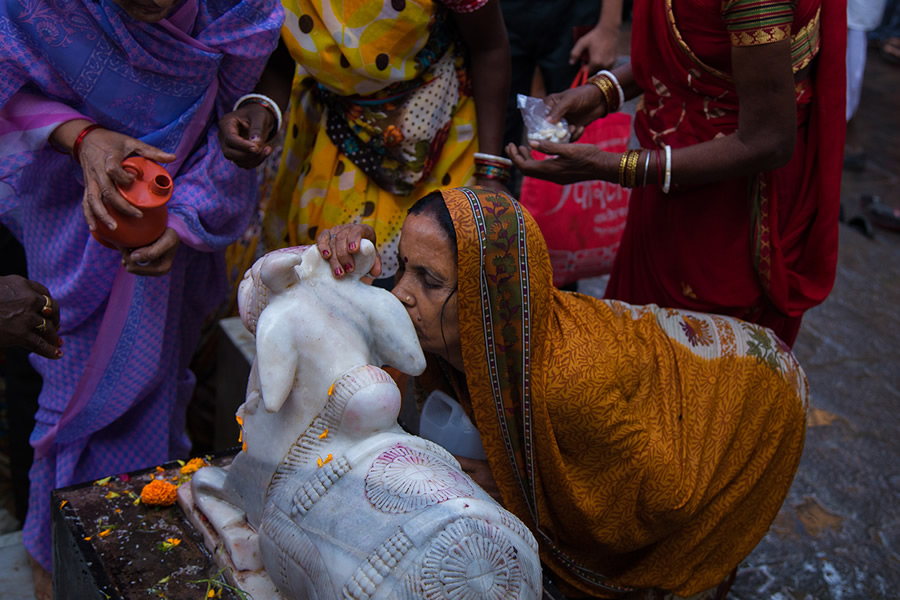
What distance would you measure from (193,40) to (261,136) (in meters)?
0.30

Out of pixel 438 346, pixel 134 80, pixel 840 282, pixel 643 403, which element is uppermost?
pixel 134 80

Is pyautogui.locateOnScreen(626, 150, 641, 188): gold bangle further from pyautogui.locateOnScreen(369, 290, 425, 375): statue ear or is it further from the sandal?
the sandal

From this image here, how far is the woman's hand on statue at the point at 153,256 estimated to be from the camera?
2006 millimetres

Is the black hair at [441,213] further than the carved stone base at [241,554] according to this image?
Yes

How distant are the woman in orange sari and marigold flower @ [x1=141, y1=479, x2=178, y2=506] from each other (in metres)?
0.71

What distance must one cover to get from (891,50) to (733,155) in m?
10.4

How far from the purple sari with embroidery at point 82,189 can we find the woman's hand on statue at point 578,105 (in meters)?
0.90

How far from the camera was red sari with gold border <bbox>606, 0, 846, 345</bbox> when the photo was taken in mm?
2254

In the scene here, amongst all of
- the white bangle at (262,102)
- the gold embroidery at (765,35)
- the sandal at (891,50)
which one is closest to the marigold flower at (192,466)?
the white bangle at (262,102)

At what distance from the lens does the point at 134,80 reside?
210 cm

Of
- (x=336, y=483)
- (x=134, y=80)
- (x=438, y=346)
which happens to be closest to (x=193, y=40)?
(x=134, y=80)

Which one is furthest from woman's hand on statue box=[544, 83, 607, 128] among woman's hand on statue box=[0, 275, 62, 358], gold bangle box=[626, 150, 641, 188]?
woman's hand on statue box=[0, 275, 62, 358]

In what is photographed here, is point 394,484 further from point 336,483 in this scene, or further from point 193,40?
point 193,40

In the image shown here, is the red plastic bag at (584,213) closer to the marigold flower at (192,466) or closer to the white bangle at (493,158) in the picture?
the white bangle at (493,158)
